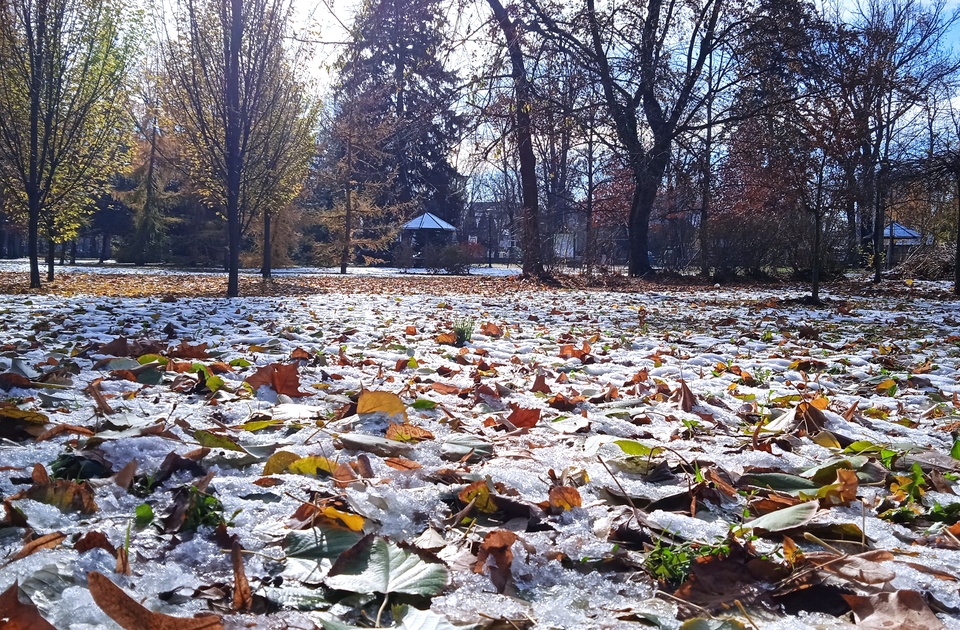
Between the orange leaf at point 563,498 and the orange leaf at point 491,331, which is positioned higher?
the orange leaf at point 491,331

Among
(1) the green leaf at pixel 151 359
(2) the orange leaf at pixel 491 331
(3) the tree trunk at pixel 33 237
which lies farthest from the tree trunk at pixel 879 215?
(3) the tree trunk at pixel 33 237

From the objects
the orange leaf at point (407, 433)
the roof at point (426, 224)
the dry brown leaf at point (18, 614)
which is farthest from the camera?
the roof at point (426, 224)

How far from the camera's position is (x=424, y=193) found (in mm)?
→ 37438

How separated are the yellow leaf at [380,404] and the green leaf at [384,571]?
974 mm

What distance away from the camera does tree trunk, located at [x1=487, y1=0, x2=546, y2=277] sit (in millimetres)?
11336

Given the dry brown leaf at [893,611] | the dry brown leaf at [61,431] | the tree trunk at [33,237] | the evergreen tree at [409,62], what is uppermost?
the evergreen tree at [409,62]

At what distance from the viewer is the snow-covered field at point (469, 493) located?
1.14 m

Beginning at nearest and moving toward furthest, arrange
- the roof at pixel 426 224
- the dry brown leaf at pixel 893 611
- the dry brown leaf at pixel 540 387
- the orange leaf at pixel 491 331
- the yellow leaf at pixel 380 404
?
the dry brown leaf at pixel 893 611, the yellow leaf at pixel 380 404, the dry brown leaf at pixel 540 387, the orange leaf at pixel 491 331, the roof at pixel 426 224

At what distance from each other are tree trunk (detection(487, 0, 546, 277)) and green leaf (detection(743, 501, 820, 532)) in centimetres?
1021

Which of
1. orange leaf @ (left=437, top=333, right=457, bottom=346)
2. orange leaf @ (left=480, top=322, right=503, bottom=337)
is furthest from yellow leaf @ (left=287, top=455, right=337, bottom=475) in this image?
orange leaf @ (left=480, top=322, right=503, bottom=337)

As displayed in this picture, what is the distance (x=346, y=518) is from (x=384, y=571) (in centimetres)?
21

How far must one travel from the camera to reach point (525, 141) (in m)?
13.4

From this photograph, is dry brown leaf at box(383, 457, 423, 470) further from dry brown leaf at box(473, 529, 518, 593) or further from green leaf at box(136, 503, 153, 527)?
green leaf at box(136, 503, 153, 527)

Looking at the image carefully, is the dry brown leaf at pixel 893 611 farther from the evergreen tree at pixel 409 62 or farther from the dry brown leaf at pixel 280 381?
the evergreen tree at pixel 409 62
